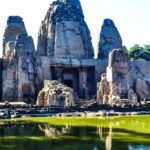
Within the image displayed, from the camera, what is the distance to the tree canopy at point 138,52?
9425 cm

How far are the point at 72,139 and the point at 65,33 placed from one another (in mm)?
52250

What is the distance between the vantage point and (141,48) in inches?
3770

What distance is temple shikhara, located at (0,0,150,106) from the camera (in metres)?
56.9

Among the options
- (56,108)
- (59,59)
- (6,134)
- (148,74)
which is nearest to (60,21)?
(59,59)

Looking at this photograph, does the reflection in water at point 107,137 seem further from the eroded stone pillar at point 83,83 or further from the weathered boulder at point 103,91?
the eroded stone pillar at point 83,83

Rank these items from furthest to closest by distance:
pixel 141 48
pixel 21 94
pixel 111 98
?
1. pixel 141 48
2. pixel 21 94
3. pixel 111 98

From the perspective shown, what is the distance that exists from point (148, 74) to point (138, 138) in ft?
149

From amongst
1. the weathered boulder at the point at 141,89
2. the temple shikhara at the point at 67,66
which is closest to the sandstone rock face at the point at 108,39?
the temple shikhara at the point at 67,66

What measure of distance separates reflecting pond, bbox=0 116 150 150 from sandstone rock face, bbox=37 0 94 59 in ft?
143

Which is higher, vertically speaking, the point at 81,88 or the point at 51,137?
the point at 81,88

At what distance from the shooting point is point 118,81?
5700 cm

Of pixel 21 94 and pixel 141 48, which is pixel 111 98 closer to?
pixel 21 94

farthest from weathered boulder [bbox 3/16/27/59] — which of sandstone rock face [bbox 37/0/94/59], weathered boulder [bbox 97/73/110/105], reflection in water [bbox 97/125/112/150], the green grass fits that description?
reflection in water [bbox 97/125/112/150]

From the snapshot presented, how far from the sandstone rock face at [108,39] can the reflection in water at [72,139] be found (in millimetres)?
46768
